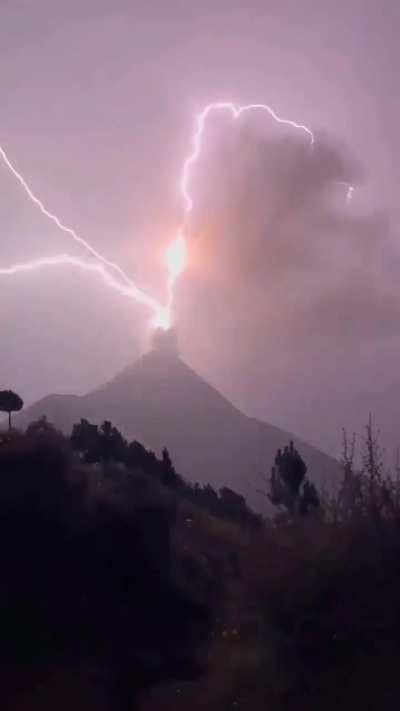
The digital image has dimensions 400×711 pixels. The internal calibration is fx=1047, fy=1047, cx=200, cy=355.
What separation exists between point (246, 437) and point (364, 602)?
100150 millimetres

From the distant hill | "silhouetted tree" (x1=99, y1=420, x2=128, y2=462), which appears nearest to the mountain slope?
→ the distant hill

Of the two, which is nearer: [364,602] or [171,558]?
[364,602]

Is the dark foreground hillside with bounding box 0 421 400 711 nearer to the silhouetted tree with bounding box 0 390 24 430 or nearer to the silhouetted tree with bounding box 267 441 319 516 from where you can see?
the silhouetted tree with bounding box 267 441 319 516

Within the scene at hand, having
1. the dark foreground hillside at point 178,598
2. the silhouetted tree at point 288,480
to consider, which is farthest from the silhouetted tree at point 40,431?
the silhouetted tree at point 288,480

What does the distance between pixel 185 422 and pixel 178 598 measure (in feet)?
300

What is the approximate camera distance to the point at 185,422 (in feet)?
384

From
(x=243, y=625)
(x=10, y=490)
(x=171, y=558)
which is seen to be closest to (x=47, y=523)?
(x=10, y=490)

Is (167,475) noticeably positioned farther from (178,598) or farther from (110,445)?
(178,598)

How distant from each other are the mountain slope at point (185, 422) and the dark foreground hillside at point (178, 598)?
68.9 m

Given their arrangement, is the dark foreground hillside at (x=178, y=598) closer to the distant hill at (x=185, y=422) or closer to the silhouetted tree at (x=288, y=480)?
the silhouetted tree at (x=288, y=480)

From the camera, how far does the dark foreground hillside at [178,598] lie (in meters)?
16.7

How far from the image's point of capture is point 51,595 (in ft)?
76.3

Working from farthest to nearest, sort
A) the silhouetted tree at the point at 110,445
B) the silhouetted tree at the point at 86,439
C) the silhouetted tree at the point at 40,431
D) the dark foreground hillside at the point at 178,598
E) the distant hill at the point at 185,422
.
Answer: the distant hill at the point at 185,422
the silhouetted tree at the point at 110,445
the silhouetted tree at the point at 86,439
the silhouetted tree at the point at 40,431
the dark foreground hillside at the point at 178,598

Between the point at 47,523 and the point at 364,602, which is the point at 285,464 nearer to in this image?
the point at 47,523
